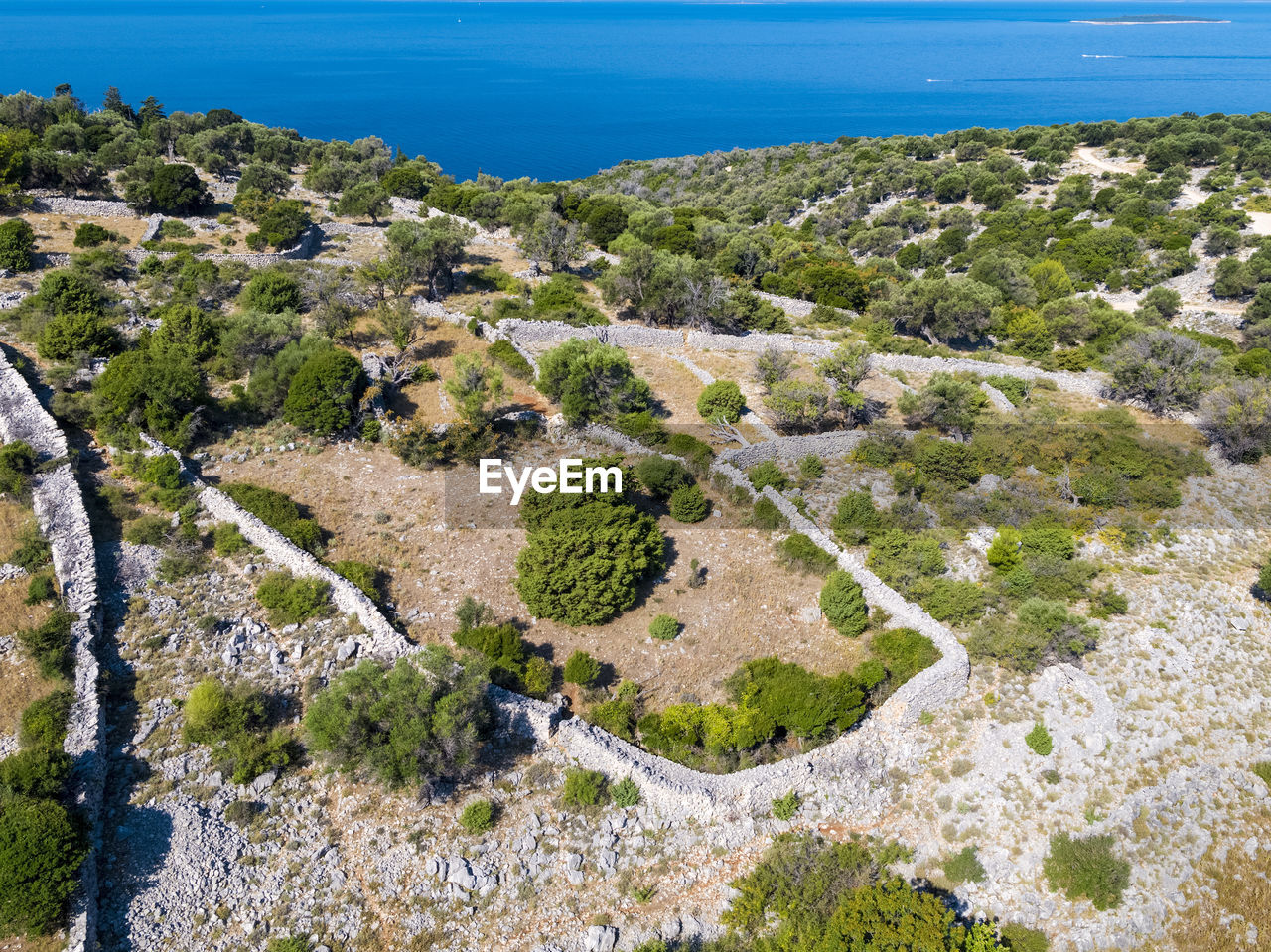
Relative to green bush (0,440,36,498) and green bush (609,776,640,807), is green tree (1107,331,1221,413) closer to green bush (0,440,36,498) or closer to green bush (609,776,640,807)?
green bush (609,776,640,807)

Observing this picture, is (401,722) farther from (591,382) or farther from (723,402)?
(723,402)

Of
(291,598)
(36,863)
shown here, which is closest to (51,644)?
(291,598)

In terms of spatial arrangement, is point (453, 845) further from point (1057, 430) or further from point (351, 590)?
point (1057, 430)

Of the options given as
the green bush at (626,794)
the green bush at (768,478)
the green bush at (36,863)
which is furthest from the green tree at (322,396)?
the green bush at (626,794)

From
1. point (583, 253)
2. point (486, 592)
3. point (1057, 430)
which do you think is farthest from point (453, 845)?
point (583, 253)

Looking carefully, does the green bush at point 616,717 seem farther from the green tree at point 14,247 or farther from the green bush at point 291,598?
the green tree at point 14,247
